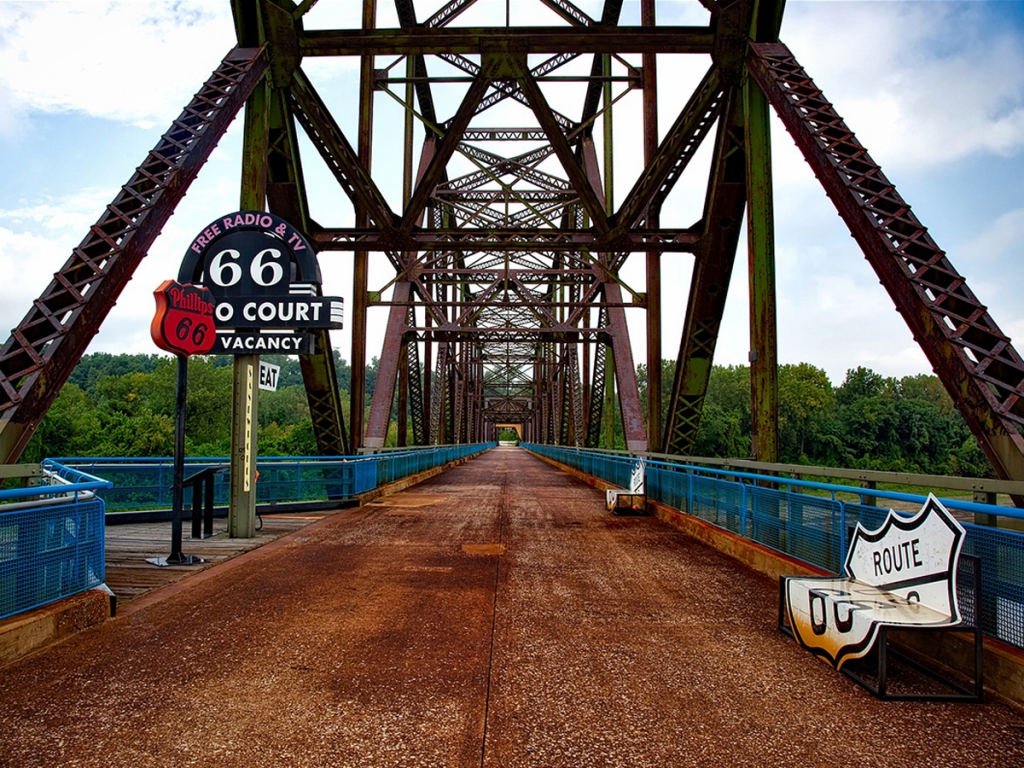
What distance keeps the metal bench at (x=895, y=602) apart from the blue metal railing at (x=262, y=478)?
9026 mm

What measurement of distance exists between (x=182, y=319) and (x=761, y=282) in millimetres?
7753

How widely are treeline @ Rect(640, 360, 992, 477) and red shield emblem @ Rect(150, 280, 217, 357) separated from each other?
6933 cm

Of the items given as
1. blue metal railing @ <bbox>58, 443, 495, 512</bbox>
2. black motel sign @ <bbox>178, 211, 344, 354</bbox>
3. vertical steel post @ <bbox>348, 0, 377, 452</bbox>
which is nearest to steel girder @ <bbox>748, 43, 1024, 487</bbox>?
black motel sign @ <bbox>178, 211, 344, 354</bbox>

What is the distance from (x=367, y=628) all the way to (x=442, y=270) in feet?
50.4

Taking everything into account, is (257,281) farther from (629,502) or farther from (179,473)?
(629,502)

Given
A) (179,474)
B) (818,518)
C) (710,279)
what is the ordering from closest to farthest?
(818,518) → (179,474) → (710,279)

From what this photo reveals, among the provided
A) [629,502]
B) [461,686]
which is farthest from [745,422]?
[461,686]

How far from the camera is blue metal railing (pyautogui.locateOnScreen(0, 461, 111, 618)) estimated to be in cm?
432

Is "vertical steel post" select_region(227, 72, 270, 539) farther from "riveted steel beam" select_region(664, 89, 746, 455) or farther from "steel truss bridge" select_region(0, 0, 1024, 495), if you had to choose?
"riveted steel beam" select_region(664, 89, 746, 455)

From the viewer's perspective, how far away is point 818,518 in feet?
19.6

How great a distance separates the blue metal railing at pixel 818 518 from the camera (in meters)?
3.73

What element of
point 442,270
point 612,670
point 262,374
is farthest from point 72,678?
point 442,270

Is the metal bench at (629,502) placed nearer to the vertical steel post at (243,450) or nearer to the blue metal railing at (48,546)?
the vertical steel post at (243,450)

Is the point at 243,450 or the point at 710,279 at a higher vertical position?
the point at 710,279
